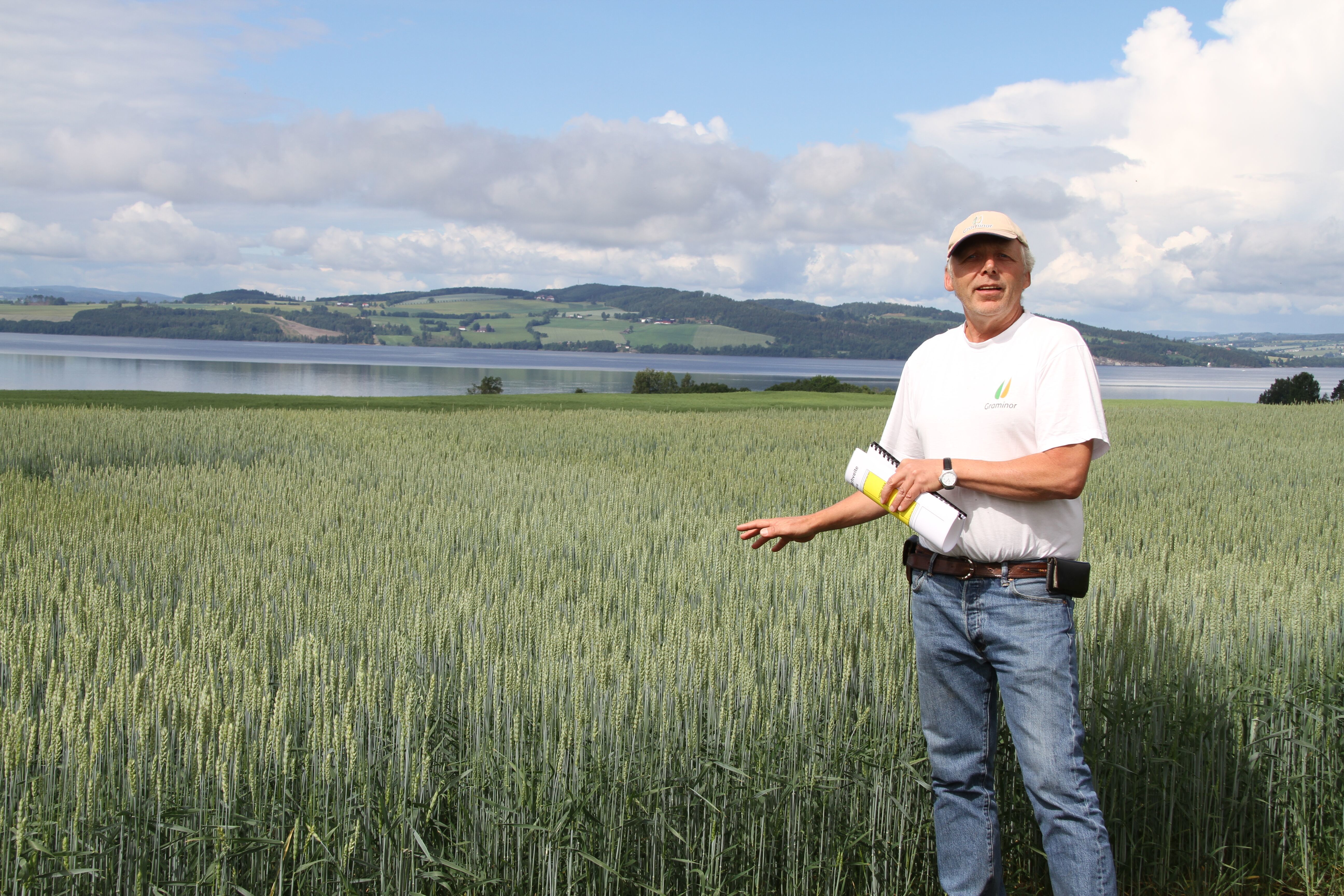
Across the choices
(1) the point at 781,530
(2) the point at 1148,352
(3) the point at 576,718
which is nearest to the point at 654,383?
(1) the point at 781,530

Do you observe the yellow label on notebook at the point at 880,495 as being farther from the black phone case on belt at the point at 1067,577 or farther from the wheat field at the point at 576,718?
the wheat field at the point at 576,718

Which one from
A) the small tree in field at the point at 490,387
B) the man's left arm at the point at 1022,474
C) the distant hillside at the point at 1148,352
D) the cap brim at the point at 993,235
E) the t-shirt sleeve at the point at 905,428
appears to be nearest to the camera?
the man's left arm at the point at 1022,474

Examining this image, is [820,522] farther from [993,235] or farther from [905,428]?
[993,235]

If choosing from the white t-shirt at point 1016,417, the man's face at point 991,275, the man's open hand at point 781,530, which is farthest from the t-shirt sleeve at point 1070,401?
the man's open hand at point 781,530

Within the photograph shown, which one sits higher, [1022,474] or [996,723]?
[1022,474]

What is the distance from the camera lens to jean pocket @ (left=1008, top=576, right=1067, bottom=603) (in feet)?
8.51

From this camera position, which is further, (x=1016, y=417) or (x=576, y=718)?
(x=576, y=718)

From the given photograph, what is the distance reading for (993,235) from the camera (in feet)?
8.71

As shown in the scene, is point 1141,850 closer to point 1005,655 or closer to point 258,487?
point 1005,655

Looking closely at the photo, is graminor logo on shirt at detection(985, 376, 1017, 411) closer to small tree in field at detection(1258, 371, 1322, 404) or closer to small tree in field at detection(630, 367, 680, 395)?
small tree in field at detection(1258, 371, 1322, 404)

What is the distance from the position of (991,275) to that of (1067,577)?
97cm

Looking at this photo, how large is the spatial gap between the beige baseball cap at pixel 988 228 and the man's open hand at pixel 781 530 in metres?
1.11

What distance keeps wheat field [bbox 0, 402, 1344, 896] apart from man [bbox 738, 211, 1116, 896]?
22.7 inches

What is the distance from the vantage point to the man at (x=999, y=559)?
2.54 metres
